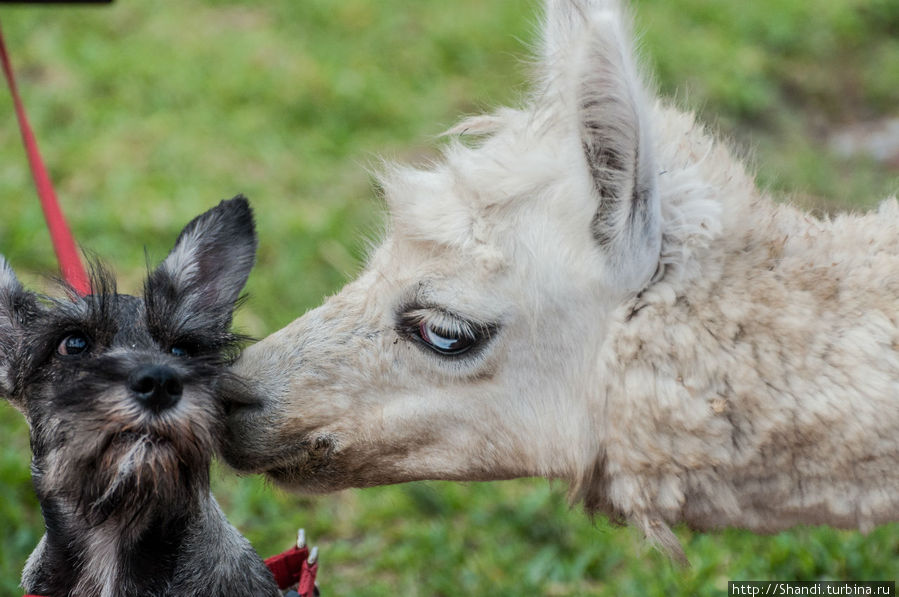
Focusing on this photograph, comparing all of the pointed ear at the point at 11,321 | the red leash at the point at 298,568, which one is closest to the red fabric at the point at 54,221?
the pointed ear at the point at 11,321

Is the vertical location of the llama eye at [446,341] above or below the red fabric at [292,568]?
above

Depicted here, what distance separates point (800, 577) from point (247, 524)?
8.50ft

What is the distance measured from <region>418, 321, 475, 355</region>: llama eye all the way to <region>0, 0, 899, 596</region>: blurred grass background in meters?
0.76

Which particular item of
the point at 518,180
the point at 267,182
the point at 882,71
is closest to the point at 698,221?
the point at 518,180

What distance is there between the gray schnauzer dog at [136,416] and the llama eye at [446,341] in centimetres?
59

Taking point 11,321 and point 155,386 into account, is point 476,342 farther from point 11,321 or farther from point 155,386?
point 11,321

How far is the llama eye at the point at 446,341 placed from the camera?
2.86 meters

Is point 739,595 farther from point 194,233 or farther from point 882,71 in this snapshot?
point 882,71

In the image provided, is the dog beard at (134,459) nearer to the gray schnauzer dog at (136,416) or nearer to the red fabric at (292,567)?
the gray schnauzer dog at (136,416)

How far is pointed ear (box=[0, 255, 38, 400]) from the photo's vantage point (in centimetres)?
307

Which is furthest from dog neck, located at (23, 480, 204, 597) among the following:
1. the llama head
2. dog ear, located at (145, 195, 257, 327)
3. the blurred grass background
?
the blurred grass background

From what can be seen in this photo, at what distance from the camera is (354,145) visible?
7.86m

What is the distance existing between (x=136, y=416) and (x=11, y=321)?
82cm

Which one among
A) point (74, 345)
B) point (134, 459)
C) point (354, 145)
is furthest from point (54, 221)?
point (354, 145)
